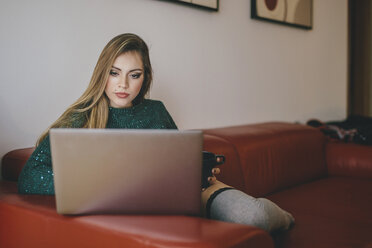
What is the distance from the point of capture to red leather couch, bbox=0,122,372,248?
3.24 feet

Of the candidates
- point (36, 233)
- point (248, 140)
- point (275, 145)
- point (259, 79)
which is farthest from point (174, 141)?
point (259, 79)

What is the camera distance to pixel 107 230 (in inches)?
39.9

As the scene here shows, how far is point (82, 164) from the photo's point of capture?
1029mm

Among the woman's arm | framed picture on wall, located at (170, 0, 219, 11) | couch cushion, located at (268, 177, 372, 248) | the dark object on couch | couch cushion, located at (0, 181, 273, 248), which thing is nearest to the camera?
couch cushion, located at (0, 181, 273, 248)

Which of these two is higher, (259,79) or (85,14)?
(85,14)

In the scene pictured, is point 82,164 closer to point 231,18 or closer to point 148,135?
point 148,135

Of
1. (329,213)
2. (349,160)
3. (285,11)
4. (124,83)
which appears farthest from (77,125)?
(285,11)

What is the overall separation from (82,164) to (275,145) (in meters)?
1.55

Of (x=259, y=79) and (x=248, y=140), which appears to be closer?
(x=248, y=140)

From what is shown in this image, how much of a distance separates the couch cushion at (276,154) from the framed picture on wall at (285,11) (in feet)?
2.64

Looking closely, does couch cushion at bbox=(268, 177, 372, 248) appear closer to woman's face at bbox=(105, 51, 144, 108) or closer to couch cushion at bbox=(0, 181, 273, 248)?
couch cushion at bbox=(0, 181, 273, 248)

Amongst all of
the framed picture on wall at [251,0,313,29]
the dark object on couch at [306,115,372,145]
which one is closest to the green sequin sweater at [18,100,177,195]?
the framed picture on wall at [251,0,313,29]

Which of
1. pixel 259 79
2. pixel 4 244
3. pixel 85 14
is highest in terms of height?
pixel 85 14

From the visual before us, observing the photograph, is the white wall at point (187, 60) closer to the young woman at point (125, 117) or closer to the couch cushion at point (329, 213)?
the young woman at point (125, 117)
